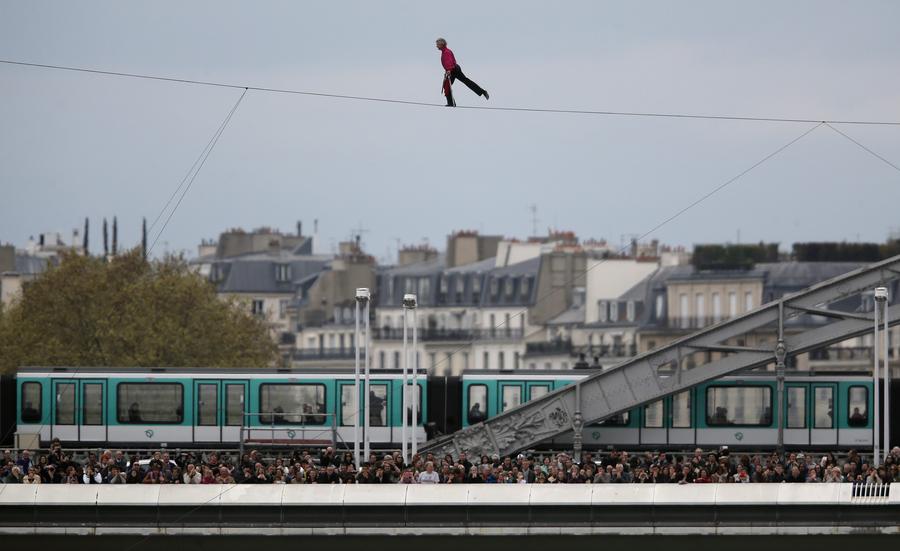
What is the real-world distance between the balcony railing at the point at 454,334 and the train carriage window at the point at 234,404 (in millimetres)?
119397

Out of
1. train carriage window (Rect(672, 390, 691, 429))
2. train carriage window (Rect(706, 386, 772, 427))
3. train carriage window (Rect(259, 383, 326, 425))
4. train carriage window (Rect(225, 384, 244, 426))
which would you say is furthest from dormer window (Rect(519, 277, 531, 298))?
train carriage window (Rect(672, 390, 691, 429))

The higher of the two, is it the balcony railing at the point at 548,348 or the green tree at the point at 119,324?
the green tree at the point at 119,324

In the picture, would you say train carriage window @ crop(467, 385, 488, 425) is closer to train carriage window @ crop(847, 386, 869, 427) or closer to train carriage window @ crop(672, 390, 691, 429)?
train carriage window @ crop(672, 390, 691, 429)

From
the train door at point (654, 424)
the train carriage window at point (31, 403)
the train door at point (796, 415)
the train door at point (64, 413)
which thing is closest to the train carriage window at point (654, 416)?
the train door at point (654, 424)

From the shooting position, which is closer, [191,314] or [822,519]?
[822,519]

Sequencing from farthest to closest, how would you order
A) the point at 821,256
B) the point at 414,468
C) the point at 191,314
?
the point at 821,256 < the point at 191,314 < the point at 414,468

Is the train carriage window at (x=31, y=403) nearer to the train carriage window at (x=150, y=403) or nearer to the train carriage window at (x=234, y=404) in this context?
the train carriage window at (x=150, y=403)

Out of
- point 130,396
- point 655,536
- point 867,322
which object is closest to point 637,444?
point 867,322

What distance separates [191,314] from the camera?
11525cm

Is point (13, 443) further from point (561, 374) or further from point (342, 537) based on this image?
point (342, 537)

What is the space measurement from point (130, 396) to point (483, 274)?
127857mm

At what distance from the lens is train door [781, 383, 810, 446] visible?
6481cm

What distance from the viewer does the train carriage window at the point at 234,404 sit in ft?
221

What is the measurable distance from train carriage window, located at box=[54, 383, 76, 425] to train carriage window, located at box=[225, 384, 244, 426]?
4.22 metres
